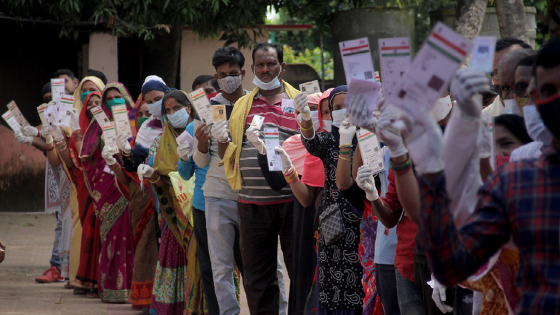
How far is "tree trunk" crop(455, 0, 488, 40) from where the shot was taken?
952 centimetres

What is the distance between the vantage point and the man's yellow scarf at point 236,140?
5359 millimetres

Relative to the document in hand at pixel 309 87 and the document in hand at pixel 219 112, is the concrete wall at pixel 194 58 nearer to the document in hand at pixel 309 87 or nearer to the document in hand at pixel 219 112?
the document in hand at pixel 219 112

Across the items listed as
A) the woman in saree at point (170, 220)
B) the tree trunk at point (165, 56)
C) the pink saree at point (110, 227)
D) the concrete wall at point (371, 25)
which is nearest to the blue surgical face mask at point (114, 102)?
the pink saree at point (110, 227)

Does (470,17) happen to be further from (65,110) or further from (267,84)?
(65,110)

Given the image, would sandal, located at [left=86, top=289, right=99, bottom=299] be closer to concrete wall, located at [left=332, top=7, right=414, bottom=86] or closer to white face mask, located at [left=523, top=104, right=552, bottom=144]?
white face mask, located at [left=523, top=104, right=552, bottom=144]

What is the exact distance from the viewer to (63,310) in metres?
6.80

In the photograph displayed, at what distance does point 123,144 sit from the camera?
6520mm

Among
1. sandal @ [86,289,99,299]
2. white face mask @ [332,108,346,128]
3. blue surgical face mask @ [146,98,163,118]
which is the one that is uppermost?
white face mask @ [332,108,346,128]

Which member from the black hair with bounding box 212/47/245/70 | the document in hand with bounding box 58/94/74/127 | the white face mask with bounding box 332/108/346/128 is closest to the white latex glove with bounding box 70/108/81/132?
the document in hand with bounding box 58/94/74/127

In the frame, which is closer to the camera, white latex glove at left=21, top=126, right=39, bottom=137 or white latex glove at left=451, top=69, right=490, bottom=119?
white latex glove at left=451, top=69, right=490, bottom=119

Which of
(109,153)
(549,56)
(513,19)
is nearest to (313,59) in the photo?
(513,19)

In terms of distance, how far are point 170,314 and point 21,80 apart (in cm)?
888

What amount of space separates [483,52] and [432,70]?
21 cm

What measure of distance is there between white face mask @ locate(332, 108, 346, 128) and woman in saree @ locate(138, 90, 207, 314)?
216 centimetres
